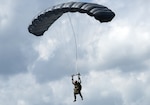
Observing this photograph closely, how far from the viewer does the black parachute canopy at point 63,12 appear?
59938mm

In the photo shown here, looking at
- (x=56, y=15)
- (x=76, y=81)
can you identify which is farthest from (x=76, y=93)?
(x=56, y=15)

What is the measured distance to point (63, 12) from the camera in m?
63.2

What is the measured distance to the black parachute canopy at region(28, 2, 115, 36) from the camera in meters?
59.9

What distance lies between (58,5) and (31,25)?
164 inches

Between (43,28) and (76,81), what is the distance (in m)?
6.47

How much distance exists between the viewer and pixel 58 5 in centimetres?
6303

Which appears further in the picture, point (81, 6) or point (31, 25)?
point (31, 25)

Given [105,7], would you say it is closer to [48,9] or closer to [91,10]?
[91,10]

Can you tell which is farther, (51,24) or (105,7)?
(51,24)

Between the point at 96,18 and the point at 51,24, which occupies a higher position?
the point at 51,24

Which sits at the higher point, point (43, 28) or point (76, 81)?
point (43, 28)

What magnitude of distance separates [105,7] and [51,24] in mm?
7633

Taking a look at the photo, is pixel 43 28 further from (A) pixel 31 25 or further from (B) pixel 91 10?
(B) pixel 91 10

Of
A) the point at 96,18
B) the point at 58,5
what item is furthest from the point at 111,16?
the point at 58,5
